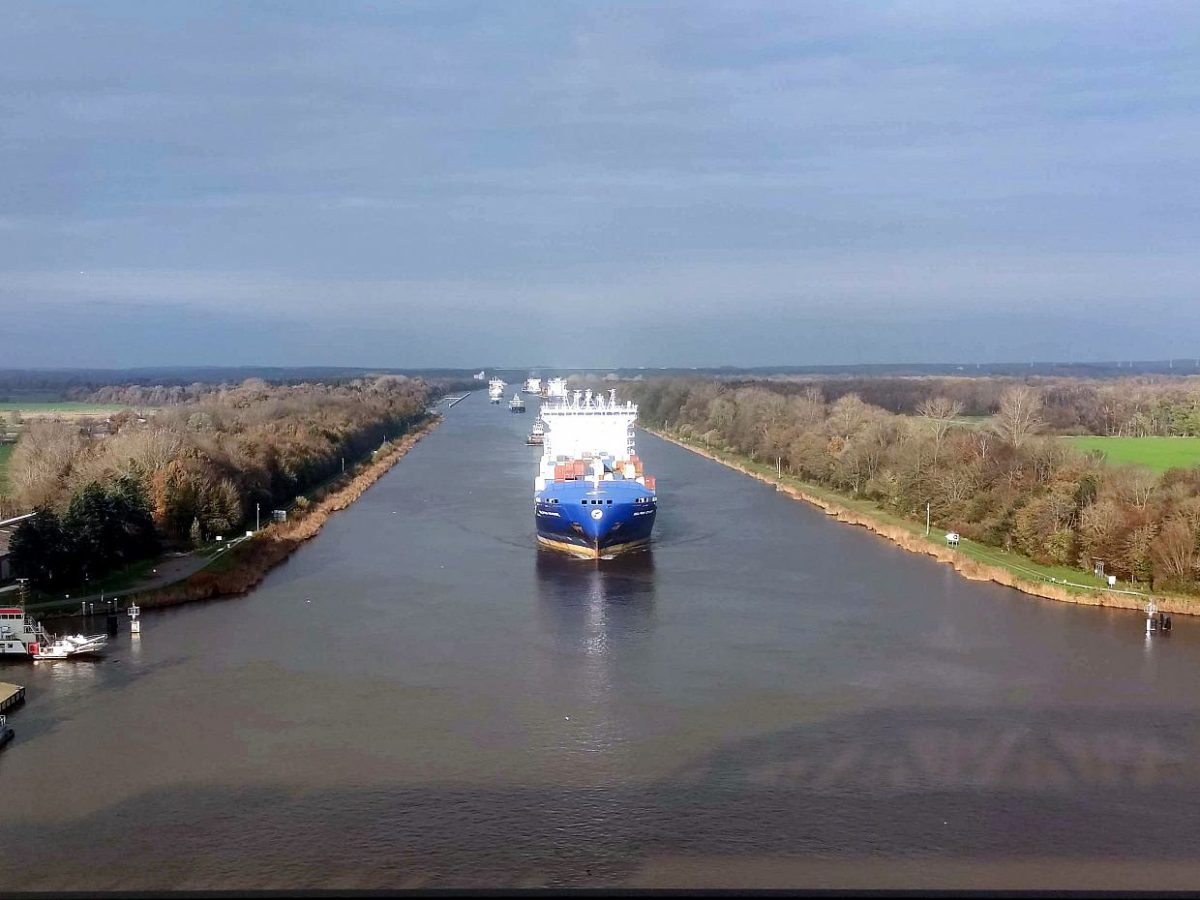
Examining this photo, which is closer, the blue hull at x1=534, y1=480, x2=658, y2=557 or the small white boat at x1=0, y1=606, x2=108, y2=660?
the small white boat at x1=0, y1=606, x2=108, y2=660

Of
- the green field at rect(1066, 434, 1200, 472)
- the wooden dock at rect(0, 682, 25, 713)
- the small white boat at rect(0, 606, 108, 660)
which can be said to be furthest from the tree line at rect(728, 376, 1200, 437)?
the wooden dock at rect(0, 682, 25, 713)

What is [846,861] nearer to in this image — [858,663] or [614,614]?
[858,663]

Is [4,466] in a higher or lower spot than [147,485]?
lower

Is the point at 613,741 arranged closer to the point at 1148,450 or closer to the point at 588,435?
the point at 588,435

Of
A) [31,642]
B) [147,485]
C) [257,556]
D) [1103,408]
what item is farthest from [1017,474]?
[1103,408]

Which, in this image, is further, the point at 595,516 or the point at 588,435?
the point at 588,435

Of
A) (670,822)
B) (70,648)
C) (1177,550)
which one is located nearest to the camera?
(670,822)

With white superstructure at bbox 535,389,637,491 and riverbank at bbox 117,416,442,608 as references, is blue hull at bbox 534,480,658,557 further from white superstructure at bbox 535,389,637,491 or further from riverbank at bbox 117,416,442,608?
riverbank at bbox 117,416,442,608
